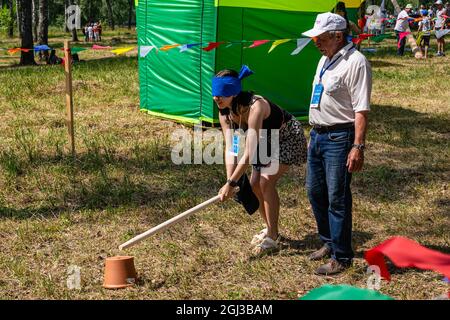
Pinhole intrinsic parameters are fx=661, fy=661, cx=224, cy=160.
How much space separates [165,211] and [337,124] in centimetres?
228

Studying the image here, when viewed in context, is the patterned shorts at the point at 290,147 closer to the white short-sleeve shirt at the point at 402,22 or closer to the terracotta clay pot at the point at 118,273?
the terracotta clay pot at the point at 118,273

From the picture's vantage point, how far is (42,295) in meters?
4.39

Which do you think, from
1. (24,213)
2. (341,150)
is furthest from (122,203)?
(341,150)

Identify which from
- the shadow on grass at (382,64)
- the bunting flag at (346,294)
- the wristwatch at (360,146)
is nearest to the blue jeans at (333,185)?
the wristwatch at (360,146)

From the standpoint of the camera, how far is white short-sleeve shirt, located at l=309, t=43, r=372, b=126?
4281mm

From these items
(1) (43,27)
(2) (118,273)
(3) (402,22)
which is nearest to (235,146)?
(2) (118,273)

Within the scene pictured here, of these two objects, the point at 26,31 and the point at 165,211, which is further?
the point at 26,31

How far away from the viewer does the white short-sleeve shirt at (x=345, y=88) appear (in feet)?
14.0

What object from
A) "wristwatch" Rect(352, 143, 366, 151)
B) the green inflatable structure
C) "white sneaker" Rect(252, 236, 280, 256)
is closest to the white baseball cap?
"wristwatch" Rect(352, 143, 366, 151)

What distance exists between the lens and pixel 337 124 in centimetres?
446

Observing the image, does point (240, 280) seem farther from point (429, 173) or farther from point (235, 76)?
point (429, 173)

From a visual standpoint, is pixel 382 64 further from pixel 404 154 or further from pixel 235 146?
pixel 235 146

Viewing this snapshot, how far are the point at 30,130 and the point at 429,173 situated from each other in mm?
5487
